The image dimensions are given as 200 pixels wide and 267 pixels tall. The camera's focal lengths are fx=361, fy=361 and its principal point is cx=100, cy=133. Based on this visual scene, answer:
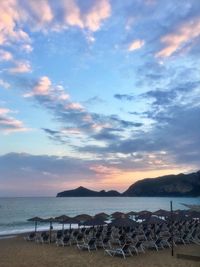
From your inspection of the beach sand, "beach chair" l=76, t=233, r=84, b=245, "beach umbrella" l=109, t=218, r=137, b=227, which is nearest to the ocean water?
"beach chair" l=76, t=233, r=84, b=245

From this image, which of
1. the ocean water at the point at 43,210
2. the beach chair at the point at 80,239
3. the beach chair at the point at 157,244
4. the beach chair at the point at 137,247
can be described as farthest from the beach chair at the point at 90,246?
the ocean water at the point at 43,210

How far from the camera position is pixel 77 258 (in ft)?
50.0

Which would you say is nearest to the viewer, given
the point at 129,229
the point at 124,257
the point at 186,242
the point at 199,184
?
the point at 124,257

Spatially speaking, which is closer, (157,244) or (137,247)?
(137,247)

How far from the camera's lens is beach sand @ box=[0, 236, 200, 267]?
14.0m

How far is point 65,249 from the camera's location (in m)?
17.7

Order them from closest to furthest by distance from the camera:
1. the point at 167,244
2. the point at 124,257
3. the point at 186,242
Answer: the point at 124,257 → the point at 167,244 → the point at 186,242

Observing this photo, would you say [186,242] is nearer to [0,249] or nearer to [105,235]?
[105,235]

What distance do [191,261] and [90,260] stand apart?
402 centimetres

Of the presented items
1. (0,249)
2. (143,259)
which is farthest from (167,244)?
(0,249)

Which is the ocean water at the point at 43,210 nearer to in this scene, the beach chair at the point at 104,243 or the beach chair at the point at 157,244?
the beach chair at the point at 104,243

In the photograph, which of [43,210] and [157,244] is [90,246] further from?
[43,210]

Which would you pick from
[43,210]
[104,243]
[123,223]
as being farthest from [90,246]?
[43,210]

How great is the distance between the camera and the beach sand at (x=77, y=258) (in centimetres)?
1395
